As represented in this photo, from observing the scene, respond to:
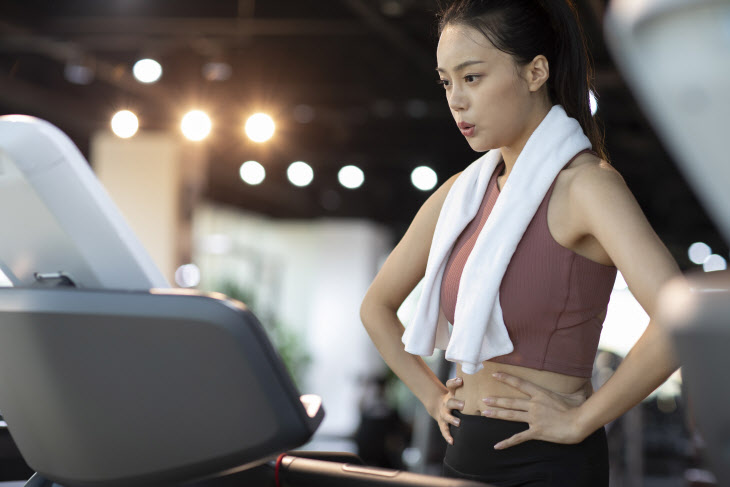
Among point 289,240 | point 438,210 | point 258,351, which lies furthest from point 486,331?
point 289,240

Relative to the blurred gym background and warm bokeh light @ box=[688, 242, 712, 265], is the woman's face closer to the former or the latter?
the blurred gym background

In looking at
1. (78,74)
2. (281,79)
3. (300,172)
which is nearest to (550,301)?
(281,79)

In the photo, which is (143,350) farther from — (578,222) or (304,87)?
(304,87)

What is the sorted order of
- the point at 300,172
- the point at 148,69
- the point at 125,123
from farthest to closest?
the point at 300,172 < the point at 148,69 < the point at 125,123

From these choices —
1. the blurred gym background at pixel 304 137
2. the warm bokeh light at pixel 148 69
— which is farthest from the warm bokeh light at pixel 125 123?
the warm bokeh light at pixel 148 69

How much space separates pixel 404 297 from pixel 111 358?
0.77 meters

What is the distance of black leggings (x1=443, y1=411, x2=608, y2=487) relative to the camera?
48.2 inches

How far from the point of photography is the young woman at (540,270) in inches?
46.1

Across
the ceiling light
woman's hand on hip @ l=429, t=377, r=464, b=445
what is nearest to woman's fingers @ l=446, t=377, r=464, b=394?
woman's hand on hip @ l=429, t=377, r=464, b=445

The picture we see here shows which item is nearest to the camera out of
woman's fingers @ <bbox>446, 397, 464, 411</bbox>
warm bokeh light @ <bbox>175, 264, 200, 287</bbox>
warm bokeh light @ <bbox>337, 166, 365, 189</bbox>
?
woman's fingers @ <bbox>446, 397, 464, 411</bbox>

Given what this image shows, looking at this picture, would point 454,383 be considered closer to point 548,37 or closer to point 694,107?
point 548,37

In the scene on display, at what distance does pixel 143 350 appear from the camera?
0.85m

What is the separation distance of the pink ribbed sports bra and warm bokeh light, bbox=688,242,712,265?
13458mm

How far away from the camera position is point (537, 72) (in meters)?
1.32
